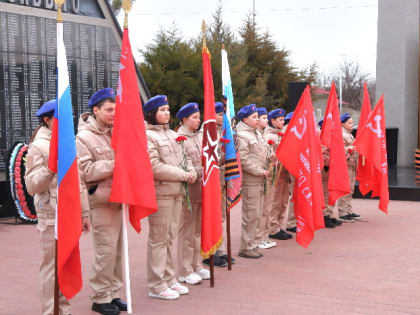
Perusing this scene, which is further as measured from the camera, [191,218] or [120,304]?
[191,218]

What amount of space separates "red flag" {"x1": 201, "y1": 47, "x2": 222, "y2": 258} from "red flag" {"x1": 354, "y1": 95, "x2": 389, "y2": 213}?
4.56 metres

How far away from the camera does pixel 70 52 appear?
33.6 feet

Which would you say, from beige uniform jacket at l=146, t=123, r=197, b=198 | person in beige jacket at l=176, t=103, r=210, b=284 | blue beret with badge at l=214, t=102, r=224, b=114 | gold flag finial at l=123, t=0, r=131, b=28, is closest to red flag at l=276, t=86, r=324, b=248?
blue beret with badge at l=214, t=102, r=224, b=114

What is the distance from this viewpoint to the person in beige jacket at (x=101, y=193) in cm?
461

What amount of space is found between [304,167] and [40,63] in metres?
5.37

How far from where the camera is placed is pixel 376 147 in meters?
9.36

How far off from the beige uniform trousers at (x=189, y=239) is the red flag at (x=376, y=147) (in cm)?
445

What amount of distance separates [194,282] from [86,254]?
2038mm

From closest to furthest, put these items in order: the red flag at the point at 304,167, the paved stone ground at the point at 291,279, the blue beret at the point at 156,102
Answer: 1. the paved stone ground at the point at 291,279
2. the blue beret at the point at 156,102
3. the red flag at the point at 304,167

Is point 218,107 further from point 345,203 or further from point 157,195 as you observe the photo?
point 345,203

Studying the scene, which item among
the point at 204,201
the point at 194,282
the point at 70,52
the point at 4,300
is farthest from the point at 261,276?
the point at 70,52

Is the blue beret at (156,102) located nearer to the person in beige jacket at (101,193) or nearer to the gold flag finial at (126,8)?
the person in beige jacket at (101,193)

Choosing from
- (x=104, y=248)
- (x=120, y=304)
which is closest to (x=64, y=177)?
(x=104, y=248)

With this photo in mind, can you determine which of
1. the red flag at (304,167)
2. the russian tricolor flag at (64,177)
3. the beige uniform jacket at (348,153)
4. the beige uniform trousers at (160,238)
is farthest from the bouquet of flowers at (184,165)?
the beige uniform jacket at (348,153)
